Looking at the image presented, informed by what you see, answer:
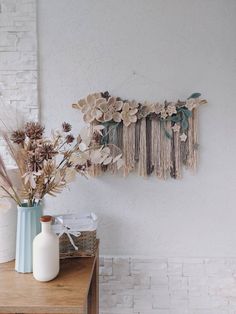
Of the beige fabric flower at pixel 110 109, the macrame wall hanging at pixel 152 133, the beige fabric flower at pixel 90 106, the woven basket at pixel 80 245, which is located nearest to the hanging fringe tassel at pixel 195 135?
the macrame wall hanging at pixel 152 133

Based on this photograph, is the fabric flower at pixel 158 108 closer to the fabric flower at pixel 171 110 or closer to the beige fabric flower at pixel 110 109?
the fabric flower at pixel 171 110

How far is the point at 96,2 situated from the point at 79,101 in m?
0.53

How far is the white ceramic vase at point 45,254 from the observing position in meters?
1.03

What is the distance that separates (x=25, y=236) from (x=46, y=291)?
9.2 inches

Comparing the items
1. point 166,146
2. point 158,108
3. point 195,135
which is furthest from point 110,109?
point 195,135

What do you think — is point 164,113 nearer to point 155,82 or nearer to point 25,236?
point 155,82

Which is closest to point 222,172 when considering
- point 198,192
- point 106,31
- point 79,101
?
point 198,192

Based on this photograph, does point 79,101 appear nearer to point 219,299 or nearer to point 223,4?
point 223,4

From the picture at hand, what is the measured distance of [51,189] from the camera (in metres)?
1.14

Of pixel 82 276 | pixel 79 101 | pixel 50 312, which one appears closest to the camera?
pixel 50 312

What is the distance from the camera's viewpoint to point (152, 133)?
56.1 inches

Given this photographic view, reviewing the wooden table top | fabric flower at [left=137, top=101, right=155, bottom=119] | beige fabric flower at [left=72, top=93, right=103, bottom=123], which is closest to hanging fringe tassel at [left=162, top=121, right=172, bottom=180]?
fabric flower at [left=137, top=101, right=155, bottom=119]

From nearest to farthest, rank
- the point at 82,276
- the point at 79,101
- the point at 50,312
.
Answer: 1. the point at 50,312
2. the point at 82,276
3. the point at 79,101

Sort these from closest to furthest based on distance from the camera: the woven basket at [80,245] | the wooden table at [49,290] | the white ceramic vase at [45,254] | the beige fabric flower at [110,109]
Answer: the wooden table at [49,290] < the white ceramic vase at [45,254] < the woven basket at [80,245] < the beige fabric flower at [110,109]
